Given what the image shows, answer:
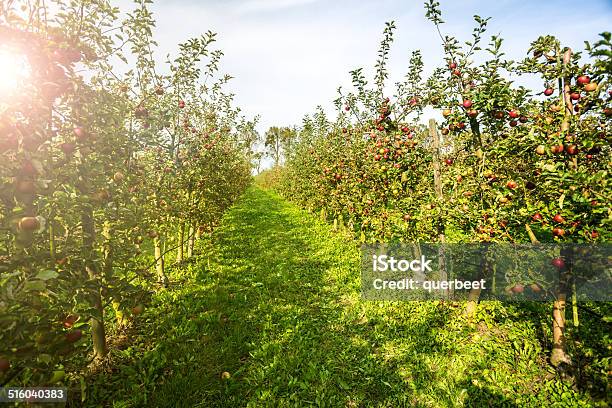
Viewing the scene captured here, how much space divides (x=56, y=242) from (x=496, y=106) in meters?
4.81

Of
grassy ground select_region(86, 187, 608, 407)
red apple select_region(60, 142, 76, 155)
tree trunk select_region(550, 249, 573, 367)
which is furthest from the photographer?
tree trunk select_region(550, 249, 573, 367)

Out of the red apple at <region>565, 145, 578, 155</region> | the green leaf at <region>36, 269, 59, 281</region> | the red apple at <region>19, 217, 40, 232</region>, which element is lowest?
the green leaf at <region>36, 269, 59, 281</region>

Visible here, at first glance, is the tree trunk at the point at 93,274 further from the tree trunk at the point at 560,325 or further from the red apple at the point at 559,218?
the tree trunk at the point at 560,325

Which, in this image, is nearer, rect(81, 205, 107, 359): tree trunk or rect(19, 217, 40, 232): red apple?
rect(19, 217, 40, 232): red apple

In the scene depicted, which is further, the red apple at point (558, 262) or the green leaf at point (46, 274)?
the red apple at point (558, 262)

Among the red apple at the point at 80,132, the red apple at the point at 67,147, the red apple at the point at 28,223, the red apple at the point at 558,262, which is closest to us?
the red apple at the point at 28,223

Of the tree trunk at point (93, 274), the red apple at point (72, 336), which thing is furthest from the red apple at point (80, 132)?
the red apple at point (72, 336)

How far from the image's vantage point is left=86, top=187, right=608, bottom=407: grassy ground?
3289mm

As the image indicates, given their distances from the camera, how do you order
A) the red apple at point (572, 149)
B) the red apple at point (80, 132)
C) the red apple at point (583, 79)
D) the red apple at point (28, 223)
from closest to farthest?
the red apple at point (28, 223) → the red apple at point (80, 132) → the red apple at point (572, 149) → the red apple at point (583, 79)

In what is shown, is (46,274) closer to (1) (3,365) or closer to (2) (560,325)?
(1) (3,365)

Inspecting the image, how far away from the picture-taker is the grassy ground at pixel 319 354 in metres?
3.29

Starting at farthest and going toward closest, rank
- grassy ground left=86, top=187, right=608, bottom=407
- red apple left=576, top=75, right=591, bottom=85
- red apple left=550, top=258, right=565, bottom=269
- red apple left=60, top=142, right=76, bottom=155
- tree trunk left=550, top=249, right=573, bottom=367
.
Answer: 1. tree trunk left=550, top=249, right=573, bottom=367
2. grassy ground left=86, top=187, right=608, bottom=407
3. red apple left=550, top=258, right=565, bottom=269
4. red apple left=576, top=75, right=591, bottom=85
5. red apple left=60, top=142, right=76, bottom=155

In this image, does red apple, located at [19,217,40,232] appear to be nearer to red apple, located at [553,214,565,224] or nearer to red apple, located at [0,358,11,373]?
red apple, located at [0,358,11,373]

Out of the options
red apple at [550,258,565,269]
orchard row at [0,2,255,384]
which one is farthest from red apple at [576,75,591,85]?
orchard row at [0,2,255,384]
